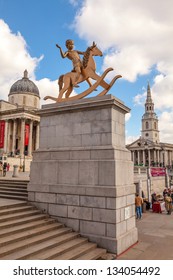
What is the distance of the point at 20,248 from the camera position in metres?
6.84

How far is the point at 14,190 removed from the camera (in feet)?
39.9

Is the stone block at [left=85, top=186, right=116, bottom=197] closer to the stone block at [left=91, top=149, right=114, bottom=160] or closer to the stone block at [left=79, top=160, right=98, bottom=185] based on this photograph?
the stone block at [left=79, top=160, right=98, bottom=185]

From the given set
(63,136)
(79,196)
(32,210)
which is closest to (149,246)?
(79,196)

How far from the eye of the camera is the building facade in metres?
116

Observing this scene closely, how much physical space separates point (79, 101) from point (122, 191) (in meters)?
4.20

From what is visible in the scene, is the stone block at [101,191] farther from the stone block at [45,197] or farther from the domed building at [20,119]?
the domed building at [20,119]

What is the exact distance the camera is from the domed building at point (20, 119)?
62.3 m

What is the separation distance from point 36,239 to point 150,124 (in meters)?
130

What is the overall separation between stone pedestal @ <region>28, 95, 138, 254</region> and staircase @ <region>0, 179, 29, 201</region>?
1043mm

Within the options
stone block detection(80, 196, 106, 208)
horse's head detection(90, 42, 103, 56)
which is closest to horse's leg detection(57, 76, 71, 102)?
horse's head detection(90, 42, 103, 56)

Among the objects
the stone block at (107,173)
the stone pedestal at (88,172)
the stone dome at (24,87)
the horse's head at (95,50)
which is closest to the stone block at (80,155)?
the stone pedestal at (88,172)

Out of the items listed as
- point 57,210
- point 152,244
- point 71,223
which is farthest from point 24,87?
point 152,244

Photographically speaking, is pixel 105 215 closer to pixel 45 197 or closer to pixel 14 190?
pixel 45 197
